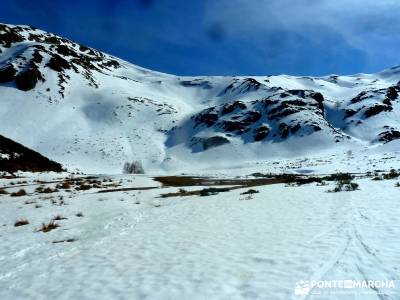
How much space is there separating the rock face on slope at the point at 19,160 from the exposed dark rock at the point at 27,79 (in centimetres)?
8146

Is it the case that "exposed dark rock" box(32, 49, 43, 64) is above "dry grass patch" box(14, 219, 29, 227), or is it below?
above

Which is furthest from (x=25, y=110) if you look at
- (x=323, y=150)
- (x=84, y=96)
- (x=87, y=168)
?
(x=323, y=150)

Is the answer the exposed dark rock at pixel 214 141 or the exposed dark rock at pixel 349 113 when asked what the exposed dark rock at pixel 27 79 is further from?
the exposed dark rock at pixel 349 113

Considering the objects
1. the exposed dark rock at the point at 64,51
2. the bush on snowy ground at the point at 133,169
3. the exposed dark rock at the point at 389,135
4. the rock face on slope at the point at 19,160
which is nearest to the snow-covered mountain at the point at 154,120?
the exposed dark rock at the point at 389,135

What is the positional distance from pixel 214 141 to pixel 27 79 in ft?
227

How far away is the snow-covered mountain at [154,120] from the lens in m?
108

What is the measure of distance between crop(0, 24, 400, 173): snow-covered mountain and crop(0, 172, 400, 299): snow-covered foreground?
77.8m

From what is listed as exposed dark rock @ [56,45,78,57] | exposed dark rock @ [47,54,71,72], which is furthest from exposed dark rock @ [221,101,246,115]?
exposed dark rock @ [56,45,78,57]

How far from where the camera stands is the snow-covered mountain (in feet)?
354

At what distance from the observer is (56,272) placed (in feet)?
29.0

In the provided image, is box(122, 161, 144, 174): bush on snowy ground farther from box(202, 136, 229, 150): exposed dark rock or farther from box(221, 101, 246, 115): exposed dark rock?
box(221, 101, 246, 115): exposed dark rock

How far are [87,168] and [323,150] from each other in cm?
6682

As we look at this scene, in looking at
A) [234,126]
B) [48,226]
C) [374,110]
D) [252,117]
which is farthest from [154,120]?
[48,226]

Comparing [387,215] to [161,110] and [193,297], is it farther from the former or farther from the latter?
[161,110]
